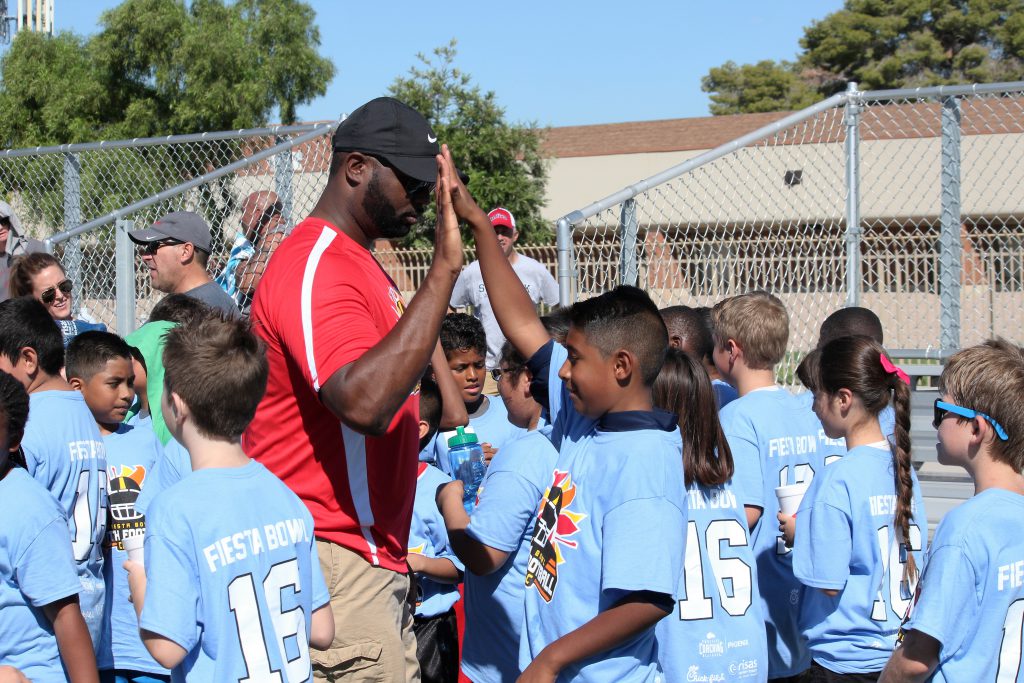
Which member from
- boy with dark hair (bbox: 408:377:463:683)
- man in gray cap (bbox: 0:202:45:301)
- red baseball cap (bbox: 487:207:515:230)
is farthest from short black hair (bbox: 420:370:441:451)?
red baseball cap (bbox: 487:207:515:230)

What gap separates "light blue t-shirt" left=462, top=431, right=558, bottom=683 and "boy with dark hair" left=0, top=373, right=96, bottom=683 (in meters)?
1.22

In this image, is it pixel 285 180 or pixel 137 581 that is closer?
pixel 137 581

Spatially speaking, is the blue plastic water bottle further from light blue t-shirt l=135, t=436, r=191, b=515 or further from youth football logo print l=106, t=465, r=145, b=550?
youth football logo print l=106, t=465, r=145, b=550

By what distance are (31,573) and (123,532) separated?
124cm

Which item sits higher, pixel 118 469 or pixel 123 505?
pixel 118 469

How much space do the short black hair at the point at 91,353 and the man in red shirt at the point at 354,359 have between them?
2.00 metres

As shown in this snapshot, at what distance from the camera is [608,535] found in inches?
104

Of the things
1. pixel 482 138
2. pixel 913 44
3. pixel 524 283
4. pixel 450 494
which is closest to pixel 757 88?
pixel 913 44

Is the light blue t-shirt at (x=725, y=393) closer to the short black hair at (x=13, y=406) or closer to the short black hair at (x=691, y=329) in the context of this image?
the short black hair at (x=691, y=329)

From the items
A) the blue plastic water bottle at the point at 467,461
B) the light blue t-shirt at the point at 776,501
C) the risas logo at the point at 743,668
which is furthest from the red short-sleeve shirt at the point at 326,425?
the light blue t-shirt at the point at 776,501

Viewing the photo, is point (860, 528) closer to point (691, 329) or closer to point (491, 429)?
point (691, 329)

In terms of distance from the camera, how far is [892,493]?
3.76m

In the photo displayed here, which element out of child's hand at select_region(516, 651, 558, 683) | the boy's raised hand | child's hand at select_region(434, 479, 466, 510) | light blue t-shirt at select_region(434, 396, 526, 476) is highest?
the boy's raised hand

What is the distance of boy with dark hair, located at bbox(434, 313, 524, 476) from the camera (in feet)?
17.5
